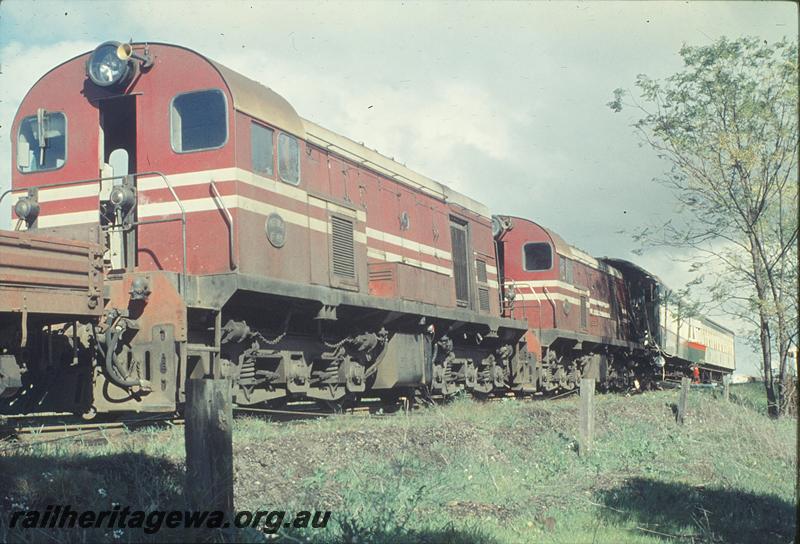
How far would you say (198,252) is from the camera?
990cm

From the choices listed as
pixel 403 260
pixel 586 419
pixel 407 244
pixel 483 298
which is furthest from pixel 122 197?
pixel 483 298

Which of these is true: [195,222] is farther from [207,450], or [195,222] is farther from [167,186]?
Answer: [207,450]

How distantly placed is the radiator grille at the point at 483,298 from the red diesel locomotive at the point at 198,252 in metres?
2.25

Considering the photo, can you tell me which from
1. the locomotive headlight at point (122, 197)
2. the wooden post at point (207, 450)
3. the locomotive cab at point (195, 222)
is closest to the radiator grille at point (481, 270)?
the locomotive cab at point (195, 222)

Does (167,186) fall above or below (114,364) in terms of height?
above

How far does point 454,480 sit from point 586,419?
330 cm

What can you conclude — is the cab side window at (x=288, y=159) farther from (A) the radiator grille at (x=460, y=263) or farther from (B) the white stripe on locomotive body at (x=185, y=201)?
(A) the radiator grille at (x=460, y=263)

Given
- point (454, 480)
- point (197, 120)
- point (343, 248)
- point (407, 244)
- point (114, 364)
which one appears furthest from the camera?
point (407, 244)

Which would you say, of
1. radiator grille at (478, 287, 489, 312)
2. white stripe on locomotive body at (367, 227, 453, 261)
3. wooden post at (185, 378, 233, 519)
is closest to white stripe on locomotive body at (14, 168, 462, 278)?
white stripe on locomotive body at (367, 227, 453, 261)

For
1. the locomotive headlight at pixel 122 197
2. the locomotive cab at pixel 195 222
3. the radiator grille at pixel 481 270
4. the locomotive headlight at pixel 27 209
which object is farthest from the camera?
the radiator grille at pixel 481 270

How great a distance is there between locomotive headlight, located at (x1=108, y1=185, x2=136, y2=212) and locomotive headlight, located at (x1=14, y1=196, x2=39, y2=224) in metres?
0.94

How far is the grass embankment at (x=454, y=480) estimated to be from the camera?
5801mm

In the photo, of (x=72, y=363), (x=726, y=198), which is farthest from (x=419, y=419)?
(x=726, y=198)

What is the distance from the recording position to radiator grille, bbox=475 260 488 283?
58.4 ft
